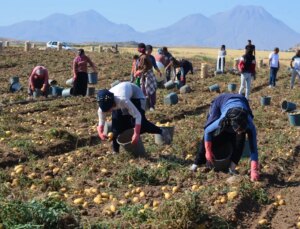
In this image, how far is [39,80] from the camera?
48.8 feet

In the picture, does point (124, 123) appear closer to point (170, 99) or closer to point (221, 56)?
point (170, 99)

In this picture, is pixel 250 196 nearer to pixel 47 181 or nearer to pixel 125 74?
pixel 47 181

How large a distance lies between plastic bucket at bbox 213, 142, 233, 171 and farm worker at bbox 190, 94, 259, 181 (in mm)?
43

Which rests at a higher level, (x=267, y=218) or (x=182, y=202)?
(x=182, y=202)

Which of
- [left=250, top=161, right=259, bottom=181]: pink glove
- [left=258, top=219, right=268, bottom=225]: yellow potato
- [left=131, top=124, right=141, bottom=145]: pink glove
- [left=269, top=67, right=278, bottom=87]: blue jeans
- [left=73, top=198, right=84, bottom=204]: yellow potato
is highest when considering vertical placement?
[left=269, top=67, right=278, bottom=87]: blue jeans

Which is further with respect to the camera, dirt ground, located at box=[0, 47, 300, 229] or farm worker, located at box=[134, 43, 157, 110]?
farm worker, located at box=[134, 43, 157, 110]

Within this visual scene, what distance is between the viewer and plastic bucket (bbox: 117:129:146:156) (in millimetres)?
7991

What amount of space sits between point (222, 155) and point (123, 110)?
1571 mm

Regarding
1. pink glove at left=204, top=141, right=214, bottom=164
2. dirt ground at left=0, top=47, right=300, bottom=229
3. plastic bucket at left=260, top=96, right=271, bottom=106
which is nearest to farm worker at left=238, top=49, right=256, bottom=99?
plastic bucket at left=260, top=96, right=271, bottom=106

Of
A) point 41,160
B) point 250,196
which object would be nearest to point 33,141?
point 41,160

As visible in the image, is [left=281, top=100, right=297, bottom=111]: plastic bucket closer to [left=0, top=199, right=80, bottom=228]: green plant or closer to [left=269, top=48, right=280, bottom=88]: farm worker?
[left=269, top=48, right=280, bottom=88]: farm worker

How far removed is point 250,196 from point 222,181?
72 centimetres

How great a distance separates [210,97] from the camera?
16500 mm

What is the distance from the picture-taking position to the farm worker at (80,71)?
14547mm
